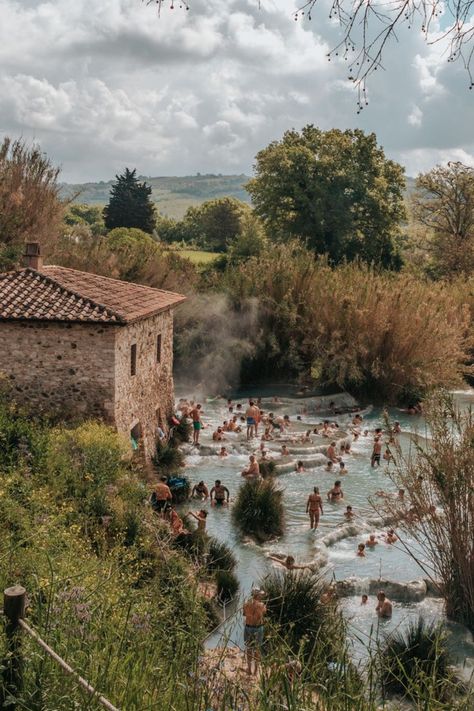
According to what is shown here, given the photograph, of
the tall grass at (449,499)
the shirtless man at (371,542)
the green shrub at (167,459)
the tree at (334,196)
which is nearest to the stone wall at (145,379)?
the green shrub at (167,459)

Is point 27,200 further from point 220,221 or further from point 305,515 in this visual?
point 220,221

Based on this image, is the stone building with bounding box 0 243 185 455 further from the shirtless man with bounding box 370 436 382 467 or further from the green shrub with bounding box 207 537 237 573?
the shirtless man with bounding box 370 436 382 467

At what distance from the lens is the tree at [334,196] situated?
153ft

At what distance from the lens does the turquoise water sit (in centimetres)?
1345

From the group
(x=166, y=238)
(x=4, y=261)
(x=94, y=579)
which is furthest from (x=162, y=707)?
(x=166, y=238)

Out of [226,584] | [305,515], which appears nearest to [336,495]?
[305,515]

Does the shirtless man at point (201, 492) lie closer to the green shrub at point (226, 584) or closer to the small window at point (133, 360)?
the small window at point (133, 360)

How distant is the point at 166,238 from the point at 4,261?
72.0 meters

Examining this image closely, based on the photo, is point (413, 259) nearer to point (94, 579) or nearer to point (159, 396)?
point (159, 396)

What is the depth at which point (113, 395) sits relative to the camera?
16484 mm

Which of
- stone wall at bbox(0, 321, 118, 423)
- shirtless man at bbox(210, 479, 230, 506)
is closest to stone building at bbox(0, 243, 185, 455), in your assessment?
stone wall at bbox(0, 321, 118, 423)

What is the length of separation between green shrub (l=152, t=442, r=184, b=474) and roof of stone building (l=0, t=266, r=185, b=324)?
4131 millimetres

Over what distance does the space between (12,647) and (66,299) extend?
42.3 ft

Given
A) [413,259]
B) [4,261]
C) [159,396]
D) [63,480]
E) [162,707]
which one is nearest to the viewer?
[162,707]
